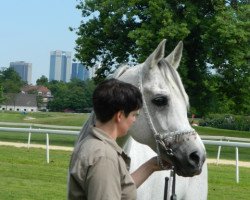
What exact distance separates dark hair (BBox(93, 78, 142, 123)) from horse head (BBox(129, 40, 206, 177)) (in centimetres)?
87

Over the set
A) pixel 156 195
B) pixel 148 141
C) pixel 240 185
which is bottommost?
pixel 240 185

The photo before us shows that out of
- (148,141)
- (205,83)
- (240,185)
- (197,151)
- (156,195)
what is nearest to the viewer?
(197,151)

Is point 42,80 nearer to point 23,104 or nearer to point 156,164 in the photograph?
point 23,104

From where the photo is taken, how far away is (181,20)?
1080 inches

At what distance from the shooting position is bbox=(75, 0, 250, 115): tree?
26625 millimetres

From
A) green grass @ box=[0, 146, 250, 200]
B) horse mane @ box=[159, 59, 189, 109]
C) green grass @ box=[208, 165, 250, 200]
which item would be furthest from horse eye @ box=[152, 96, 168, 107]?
green grass @ box=[208, 165, 250, 200]

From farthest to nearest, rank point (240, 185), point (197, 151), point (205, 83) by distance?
1. point (205, 83)
2. point (240, 185)
3. point (197, 151)

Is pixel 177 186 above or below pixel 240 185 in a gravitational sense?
above

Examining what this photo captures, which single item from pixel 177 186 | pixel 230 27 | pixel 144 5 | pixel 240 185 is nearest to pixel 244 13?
pixel 230 27

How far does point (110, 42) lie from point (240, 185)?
17.7 m

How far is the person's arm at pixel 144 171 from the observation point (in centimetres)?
350

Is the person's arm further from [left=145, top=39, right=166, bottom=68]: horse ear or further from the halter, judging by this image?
[left=145, top=39, right=166, bottom=68]: horse ear

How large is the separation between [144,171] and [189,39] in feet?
82.6

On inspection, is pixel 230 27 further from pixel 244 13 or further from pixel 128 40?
pixel 128 40
